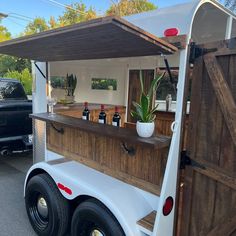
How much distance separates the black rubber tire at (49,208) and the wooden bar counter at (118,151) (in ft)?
1.57

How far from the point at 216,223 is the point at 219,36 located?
2.73m

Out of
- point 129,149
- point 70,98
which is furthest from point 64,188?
point 70,98

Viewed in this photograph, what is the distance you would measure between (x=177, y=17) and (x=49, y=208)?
232 cm

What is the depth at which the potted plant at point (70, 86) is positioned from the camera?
17.3 ft

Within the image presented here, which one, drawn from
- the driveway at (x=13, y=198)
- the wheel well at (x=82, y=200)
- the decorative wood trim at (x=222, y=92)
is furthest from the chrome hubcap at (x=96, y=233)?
the decorative wood trim at (x=222, y=92)

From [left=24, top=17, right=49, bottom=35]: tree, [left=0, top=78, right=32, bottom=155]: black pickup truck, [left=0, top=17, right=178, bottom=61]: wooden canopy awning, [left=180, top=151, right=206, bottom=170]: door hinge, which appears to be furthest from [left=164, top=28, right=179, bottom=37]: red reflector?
[left=24, top=17, right=49, bottom=35]: tree

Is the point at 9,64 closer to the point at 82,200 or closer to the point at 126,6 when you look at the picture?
the point at 126,6

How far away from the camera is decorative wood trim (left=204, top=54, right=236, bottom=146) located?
57.6 inches

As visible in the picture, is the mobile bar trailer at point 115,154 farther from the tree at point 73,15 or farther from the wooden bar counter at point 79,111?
the tree at point 73,15

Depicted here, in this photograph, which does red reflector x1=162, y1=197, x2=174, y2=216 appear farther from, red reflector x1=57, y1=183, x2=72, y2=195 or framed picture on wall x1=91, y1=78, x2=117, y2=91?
framed picture on wall x1=91, y1=78, x2=117, y2=91

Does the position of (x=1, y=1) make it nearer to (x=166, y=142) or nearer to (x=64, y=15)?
(x=64, y=15)

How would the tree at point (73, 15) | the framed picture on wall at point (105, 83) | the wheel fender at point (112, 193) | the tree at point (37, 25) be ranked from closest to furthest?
the wheel fender at point (112, 193) < the framed picture on wall at point (105, 83) < the tree at point (73, 15) < the tree at point (37, 25)

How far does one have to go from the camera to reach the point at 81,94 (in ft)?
18.8

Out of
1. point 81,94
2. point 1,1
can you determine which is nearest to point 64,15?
point 1,1
